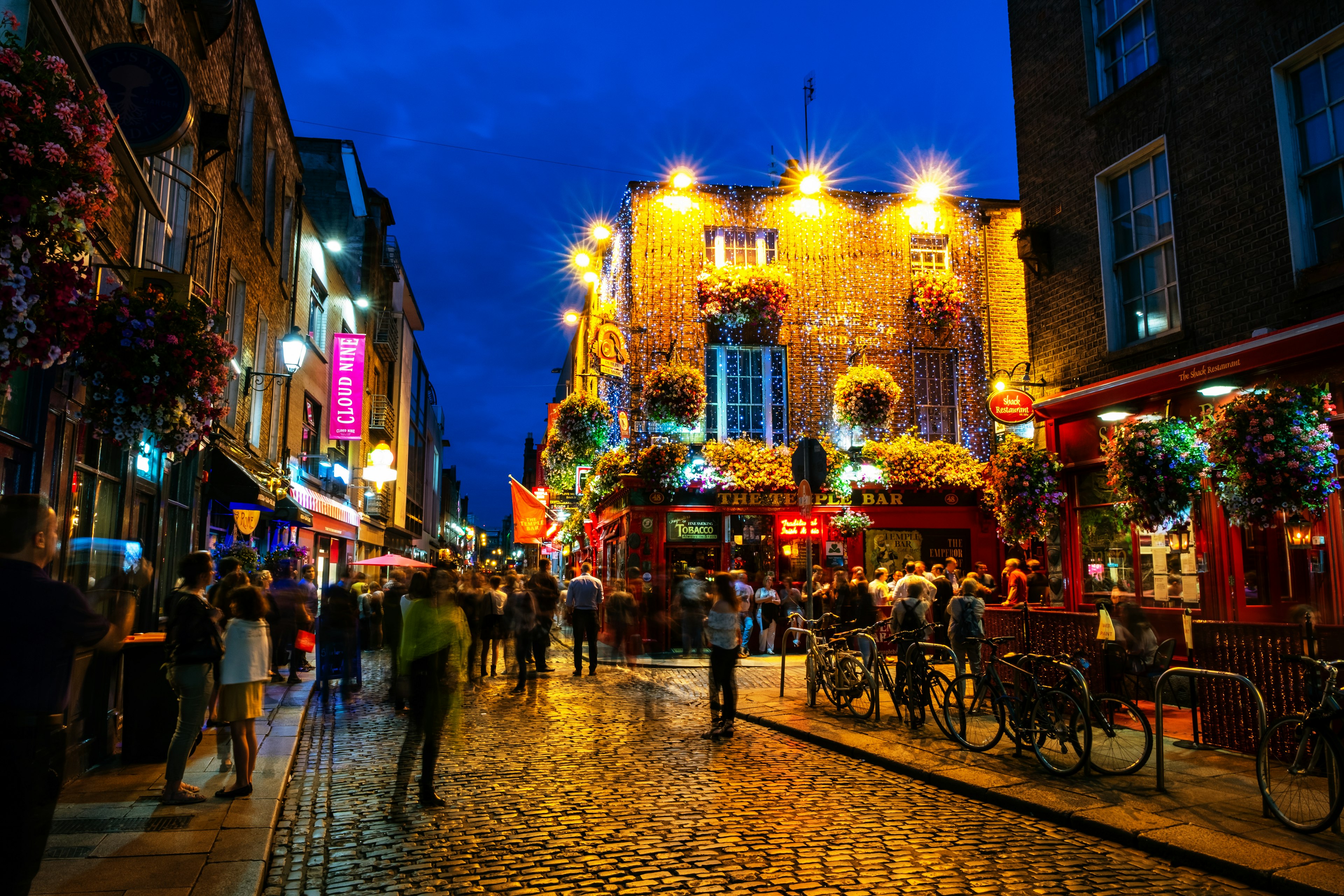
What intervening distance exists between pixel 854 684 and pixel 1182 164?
25.9 feet

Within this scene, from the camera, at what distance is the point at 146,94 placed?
8.38 meters

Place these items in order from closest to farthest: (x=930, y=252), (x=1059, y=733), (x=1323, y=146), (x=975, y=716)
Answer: (x=1059, y=733)
(x=975, y=716)
(x=1323, y=146)
(x=930, y=252)

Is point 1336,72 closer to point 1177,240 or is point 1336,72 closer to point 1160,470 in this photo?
point 1177,240

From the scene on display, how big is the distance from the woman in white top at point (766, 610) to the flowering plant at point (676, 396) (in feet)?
13.0

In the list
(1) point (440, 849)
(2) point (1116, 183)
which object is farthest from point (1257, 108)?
(1) point (440, 849)

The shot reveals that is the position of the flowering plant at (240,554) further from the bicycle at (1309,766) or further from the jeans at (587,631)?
the bicycle at (1309,766)

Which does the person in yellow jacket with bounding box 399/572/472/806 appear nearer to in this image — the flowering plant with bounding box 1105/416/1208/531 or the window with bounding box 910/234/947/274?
the flowering plant with bounding box 1105/416/1208/531

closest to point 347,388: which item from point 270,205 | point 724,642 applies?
point 270,205

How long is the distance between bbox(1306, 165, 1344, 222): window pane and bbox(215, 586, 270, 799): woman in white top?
37.5ft

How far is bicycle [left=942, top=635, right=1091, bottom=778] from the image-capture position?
7.70m

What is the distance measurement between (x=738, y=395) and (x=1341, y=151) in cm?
1352

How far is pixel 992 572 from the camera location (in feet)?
72.7

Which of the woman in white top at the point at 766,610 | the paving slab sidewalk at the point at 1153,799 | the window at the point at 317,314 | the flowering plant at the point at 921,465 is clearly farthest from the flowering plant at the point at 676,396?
the paving slab sidewalk at the point at 1153,799

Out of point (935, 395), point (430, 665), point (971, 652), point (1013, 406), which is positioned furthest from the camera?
point (935, 395)
